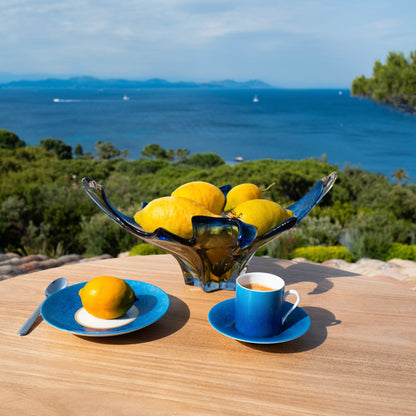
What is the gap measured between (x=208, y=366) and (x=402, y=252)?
3.22 metres

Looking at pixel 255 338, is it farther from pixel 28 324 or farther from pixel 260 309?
pixel 28 324

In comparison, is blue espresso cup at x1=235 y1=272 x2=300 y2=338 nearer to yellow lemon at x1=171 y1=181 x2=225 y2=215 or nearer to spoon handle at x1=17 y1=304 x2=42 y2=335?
yellow lemon at x1=171 y1=181 x2=225 y2=215

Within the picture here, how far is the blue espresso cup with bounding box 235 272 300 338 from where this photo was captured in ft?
2.84

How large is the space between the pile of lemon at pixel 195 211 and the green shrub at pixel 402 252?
9.13ft

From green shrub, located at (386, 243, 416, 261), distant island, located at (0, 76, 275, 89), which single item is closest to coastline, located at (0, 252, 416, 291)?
green shrub, located at (386, 243, 416, 261)

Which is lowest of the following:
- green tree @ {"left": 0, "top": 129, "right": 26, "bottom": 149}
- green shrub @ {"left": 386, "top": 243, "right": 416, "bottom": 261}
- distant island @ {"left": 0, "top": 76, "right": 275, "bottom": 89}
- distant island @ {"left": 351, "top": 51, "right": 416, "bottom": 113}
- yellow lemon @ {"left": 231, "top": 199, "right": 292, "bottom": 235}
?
green shrub @ {"left": 386, "top": 243, "right": 416, "bottom": 261}

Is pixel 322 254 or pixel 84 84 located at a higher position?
pixel 84 84

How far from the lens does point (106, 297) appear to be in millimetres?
932

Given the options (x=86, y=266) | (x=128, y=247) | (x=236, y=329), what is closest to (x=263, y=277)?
(x=236, y=329)

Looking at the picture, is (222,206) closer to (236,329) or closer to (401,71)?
(236,329)

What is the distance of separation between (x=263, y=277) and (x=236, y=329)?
0.14 metres

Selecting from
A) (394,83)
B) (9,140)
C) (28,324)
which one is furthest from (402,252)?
(9,140)

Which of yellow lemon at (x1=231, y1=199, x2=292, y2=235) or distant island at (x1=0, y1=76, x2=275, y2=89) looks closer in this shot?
yellow lemon at (x1=231, y1=199, x2=292, y2=235)

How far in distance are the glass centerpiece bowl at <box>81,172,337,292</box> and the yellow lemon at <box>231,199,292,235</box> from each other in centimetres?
Answer: 5
